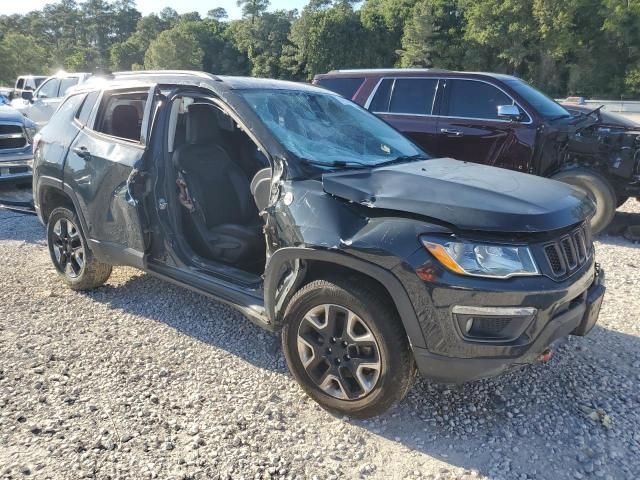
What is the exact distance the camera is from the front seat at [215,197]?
379 cm

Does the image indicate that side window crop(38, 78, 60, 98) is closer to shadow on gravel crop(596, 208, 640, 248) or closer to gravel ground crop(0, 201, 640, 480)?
gravel ground crop(0, 201, 640, 480)

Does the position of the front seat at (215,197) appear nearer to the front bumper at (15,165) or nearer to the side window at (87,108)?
the side window at (87,108)

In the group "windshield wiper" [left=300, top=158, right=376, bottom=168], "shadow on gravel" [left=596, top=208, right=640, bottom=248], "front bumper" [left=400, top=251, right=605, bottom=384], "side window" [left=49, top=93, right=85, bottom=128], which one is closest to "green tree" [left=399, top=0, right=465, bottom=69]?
"shadow on gravel" [left=596, top=208, right=640, bottom=248]

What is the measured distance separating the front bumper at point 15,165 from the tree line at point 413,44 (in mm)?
18818

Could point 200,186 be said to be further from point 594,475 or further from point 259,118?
point 594,475

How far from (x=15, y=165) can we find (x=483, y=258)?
26.7 ft

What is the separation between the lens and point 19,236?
6.10 m

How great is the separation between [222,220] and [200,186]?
12.8 inches

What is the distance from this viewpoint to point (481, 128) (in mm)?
6496

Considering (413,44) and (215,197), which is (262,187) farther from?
(413,44)

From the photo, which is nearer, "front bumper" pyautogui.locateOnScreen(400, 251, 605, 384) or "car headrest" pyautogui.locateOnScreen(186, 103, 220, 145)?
"front bumper" pyautogui.locateOnScreen(400, 251, 605, 384)

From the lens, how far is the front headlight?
2.33 meters

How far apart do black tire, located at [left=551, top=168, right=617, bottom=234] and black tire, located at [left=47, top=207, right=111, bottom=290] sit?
5.25 m

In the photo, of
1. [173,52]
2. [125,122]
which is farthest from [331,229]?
[173,52]
